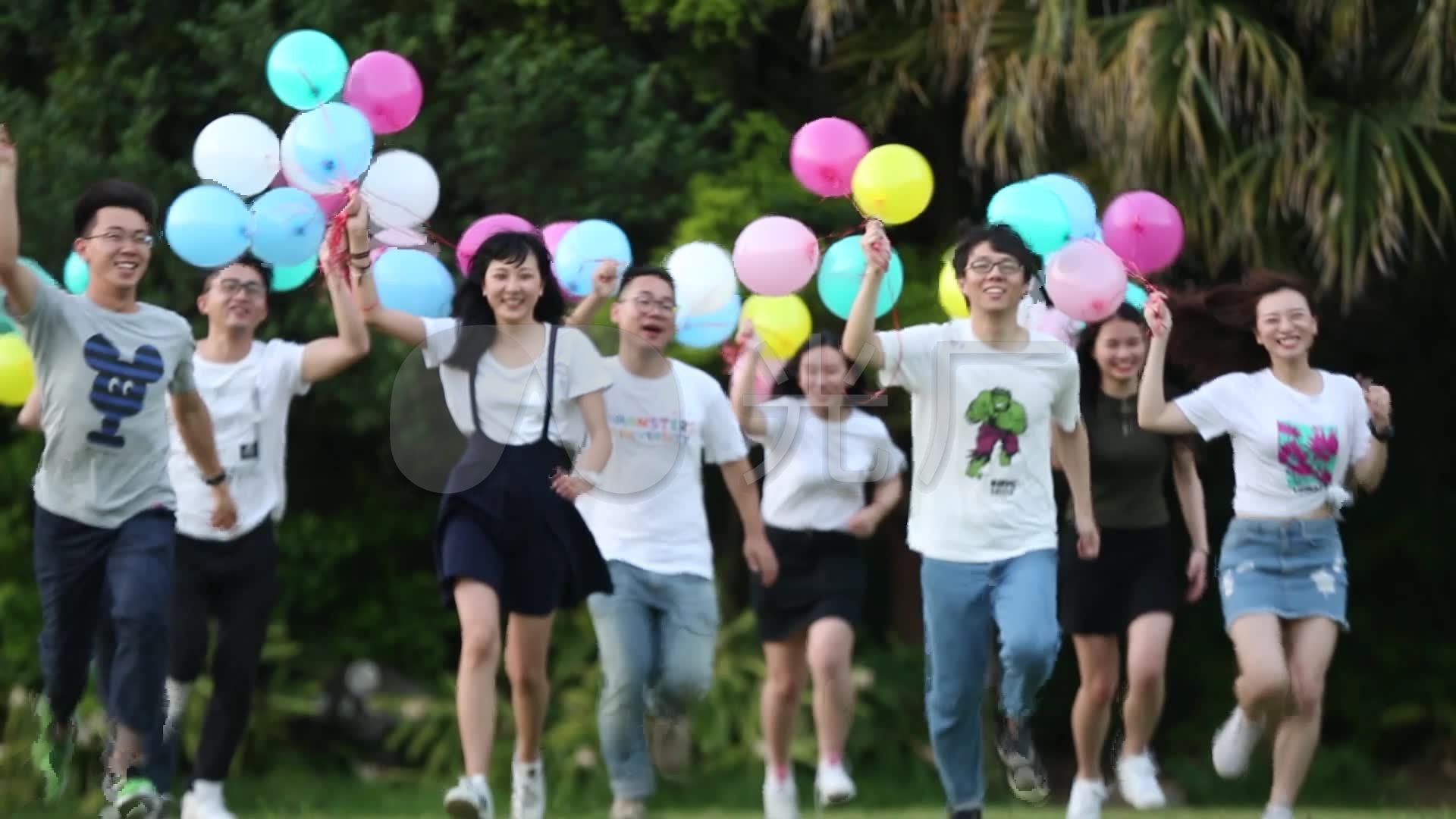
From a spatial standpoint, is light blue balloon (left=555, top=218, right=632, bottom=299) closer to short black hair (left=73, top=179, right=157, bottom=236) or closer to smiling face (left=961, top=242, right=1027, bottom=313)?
smiling face (left=961, top=242, right=1027, bottom=313)

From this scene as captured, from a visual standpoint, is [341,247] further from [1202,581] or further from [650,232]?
[650,232]

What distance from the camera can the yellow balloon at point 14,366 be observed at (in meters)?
6.87

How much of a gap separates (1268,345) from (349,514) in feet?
20.6

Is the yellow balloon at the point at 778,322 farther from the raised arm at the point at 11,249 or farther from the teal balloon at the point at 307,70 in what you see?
the raised arm at the point at 11,249

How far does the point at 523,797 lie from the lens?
21.6ft

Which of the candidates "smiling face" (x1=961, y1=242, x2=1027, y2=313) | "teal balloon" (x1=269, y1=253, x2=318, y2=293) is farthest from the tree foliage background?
"smiling face" (x1=961, y1=242, x2=1027, y2=313)

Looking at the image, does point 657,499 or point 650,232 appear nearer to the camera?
point 657,499

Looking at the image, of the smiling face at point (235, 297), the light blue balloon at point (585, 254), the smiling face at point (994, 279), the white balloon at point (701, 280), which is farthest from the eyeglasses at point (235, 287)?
the smiling face at point (994, 279)

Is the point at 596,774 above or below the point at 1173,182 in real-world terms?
below

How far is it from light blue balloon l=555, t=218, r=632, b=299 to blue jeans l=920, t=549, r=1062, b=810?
1.61m

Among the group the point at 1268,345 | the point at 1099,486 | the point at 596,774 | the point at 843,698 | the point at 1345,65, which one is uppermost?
the point at 1345,65

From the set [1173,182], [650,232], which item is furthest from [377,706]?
[1173,182]

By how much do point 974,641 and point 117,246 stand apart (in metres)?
2.63

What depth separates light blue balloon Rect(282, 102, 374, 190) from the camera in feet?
22.8
